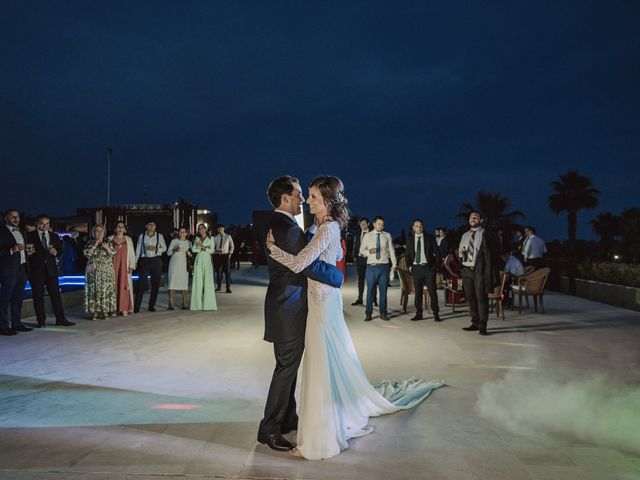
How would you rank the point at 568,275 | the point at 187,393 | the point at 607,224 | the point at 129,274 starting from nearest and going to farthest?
the point at 187,393 → the point at 129,274 → the point at 568,275 → the point at 607,224

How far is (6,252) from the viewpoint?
27.5 ft

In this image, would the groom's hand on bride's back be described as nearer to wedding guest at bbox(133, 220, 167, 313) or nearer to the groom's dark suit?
the groom's dark suit

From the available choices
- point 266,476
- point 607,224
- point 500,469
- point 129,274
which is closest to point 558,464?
point 500,469

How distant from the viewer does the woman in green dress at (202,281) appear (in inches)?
443

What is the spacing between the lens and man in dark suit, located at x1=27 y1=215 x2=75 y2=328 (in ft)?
29.5

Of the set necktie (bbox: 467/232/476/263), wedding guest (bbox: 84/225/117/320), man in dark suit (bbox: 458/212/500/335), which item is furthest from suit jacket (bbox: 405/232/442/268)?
wedding guest (bbox: 84/225/117/320)

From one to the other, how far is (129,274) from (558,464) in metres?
8.83

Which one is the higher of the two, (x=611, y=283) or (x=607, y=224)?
(x=607, y=224)

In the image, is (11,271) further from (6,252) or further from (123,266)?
(123,266)

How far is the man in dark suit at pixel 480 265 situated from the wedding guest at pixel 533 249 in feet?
19.5

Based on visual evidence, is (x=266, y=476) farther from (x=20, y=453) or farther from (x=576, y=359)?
(x=576, y=359)

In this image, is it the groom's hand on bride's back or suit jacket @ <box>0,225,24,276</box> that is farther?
suit jacket @ <box>0,225,24,276</box>

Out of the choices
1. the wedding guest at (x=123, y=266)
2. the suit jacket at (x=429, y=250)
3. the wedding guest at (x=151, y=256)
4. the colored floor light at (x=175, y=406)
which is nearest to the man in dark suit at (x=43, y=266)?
the wedding guest at (x=123, y=266)

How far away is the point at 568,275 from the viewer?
1578cm
